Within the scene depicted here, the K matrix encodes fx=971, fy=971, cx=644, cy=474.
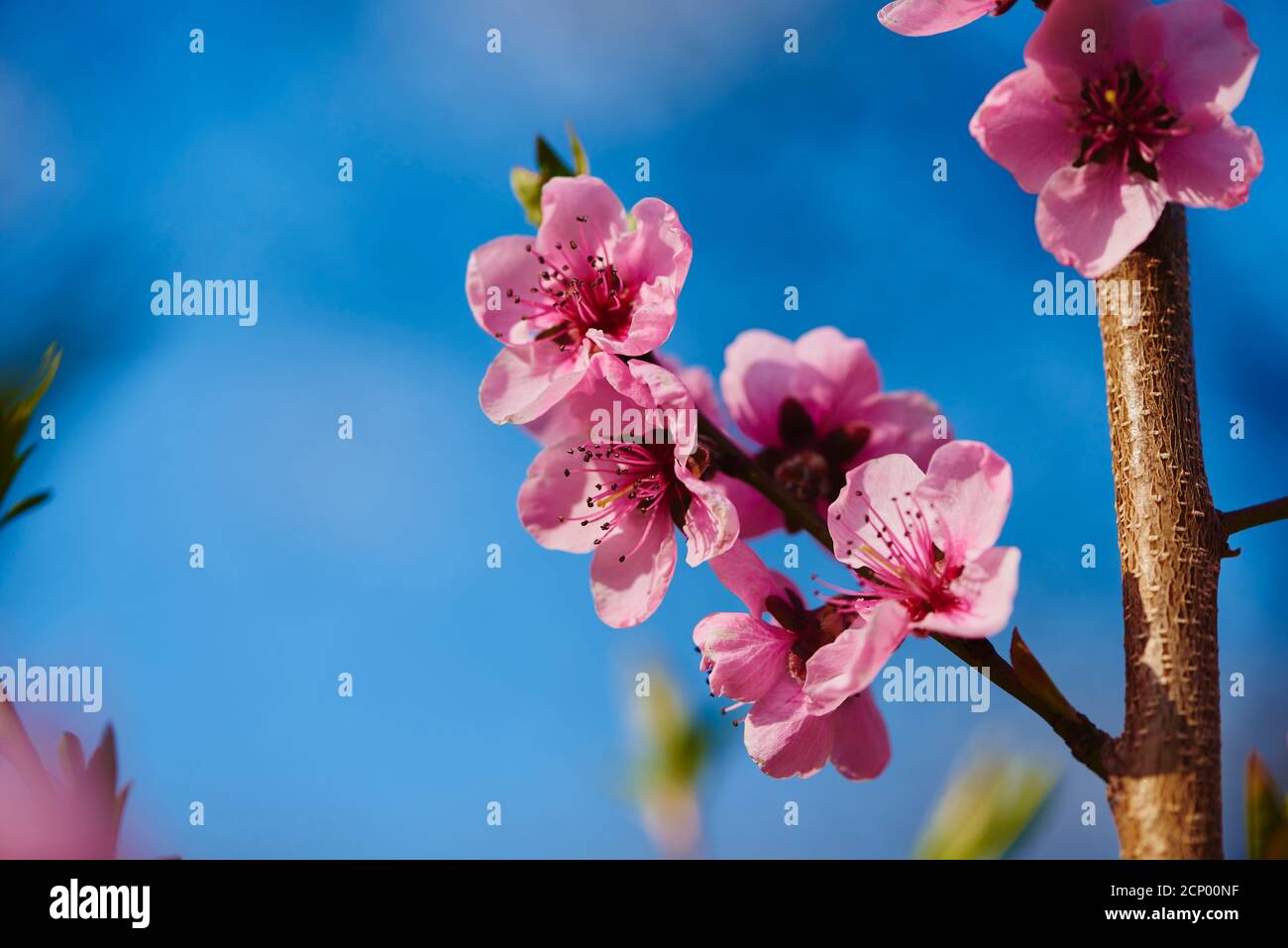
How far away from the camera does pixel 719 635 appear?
23.4 inches

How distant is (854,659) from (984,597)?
88mm

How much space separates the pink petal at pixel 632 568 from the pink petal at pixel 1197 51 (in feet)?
1.35

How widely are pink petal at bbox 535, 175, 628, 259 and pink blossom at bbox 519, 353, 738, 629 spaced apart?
0.39 ft

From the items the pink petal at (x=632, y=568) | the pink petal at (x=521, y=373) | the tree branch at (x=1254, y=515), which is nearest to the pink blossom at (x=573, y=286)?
the pink petal at (x=521, y=373)

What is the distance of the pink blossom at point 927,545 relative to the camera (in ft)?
1.62

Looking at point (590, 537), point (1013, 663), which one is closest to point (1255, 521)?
point (1013, 663)

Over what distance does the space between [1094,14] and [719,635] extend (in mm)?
424

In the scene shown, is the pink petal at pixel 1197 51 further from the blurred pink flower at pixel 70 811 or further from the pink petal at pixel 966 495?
the blurred pink flower at pixel 70 811

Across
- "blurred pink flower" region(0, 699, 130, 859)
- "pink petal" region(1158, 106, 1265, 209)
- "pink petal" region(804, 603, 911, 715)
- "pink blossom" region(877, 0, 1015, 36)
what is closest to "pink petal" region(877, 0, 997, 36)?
"pink blossom" region(877, 0, 1015, 36)

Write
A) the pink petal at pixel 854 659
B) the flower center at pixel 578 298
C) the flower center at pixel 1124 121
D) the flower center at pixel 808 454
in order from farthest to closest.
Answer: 1. the flower center at pixel 808 454
2. the flower center at pixel 578 298
3. the flower center at pixel 1124 121
4. the pink petal at pixel 854 659

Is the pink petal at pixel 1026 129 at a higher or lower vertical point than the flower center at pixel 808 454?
higher

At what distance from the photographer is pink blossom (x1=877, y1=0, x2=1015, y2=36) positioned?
1.98 feet

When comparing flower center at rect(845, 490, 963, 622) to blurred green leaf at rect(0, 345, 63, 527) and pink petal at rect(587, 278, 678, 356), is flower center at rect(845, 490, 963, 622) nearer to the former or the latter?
pink petal at rect(587, 278, 678, 356)
